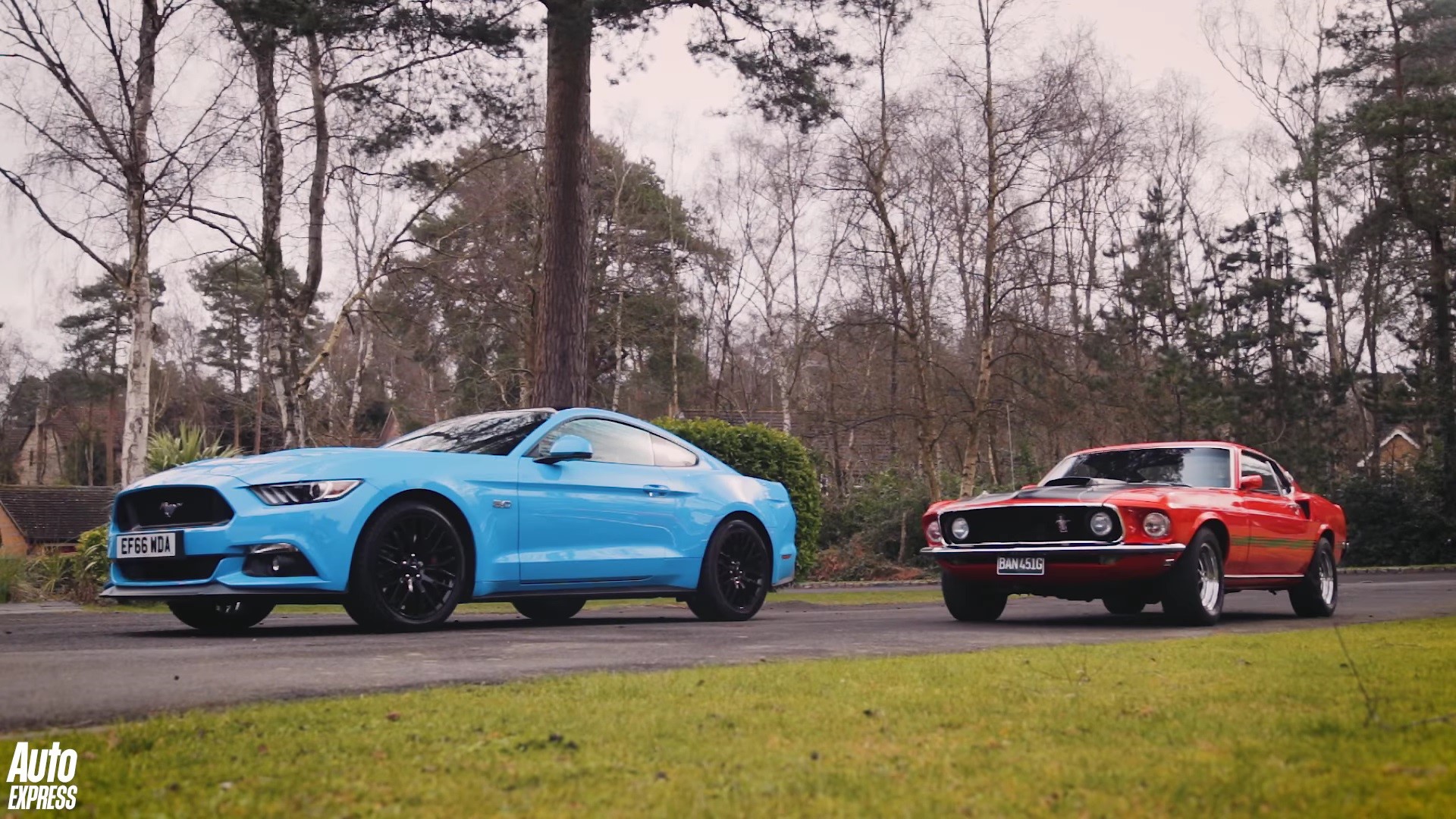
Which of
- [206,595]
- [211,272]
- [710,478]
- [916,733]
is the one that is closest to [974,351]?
[211,272]

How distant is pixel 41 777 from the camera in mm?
3465

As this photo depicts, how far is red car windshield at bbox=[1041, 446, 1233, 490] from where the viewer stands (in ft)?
35.8

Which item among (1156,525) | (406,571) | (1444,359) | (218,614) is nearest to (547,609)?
(406,571)

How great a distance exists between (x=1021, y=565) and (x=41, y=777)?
25.4ft

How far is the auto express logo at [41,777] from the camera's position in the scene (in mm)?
3213

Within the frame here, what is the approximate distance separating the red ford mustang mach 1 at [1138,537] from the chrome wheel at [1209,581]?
0.01 m

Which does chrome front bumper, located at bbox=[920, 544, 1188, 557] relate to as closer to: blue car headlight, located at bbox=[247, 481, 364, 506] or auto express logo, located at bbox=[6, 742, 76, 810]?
blue car headlight, located at bbox=[247, 481, 364, 506]

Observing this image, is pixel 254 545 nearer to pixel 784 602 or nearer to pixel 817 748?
pixel 817 748

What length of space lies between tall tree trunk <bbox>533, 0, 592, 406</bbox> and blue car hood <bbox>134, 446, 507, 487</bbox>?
7.56m

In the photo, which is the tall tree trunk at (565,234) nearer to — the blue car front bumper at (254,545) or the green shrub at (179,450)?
the green shrub at (179,450)

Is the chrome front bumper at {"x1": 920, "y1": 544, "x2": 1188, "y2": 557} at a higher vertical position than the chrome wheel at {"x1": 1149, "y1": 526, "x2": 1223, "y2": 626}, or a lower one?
higher

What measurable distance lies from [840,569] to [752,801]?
73.8 ft

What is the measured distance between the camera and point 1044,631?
9523 millimetres

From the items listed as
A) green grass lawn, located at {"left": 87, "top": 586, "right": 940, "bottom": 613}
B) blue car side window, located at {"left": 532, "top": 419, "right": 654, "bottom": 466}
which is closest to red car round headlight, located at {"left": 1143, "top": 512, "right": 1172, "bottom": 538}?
blue car side window, located at {"left": 532, "top": 419, "right": 654, "bottom": 466}
